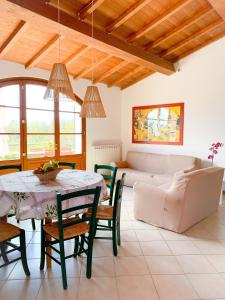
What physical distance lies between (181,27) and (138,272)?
13.5 ft

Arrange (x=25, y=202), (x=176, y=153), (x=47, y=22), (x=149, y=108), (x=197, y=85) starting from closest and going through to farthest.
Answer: (x=25, y=202), (x=47, y=22), (x=197, y=85), (x=176, y=153), (x=149, y=108)

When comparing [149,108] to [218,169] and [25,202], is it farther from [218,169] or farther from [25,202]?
[25,202]

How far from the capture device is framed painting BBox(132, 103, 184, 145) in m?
5.47

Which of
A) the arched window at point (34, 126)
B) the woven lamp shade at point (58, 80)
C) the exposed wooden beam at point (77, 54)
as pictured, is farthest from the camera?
the arched window at point (34, 126)

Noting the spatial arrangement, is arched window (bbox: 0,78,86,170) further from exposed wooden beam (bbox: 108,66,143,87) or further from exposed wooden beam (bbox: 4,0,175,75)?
exposed wooden beam (bbox: 4,0,175,75)

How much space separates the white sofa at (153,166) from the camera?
493 centimetres

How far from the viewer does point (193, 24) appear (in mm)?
4238

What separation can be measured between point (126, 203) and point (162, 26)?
3416mm

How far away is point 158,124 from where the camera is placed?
228 inches

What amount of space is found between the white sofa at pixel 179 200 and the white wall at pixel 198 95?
5.41ft

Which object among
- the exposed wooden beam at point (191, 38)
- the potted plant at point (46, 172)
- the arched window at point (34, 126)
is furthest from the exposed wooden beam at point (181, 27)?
the potted plant at point (46, 172)

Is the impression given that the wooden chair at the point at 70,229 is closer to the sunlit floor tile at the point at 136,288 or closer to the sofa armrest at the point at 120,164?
the sunlit floor tile at the point at 136,288

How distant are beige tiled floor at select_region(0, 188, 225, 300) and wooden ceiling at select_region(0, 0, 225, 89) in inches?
117

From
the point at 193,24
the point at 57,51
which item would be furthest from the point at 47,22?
the point at 193,24
